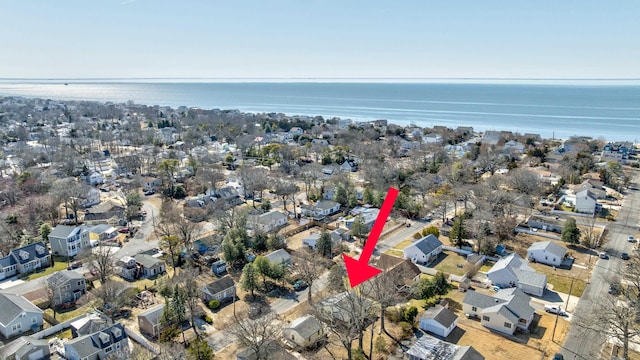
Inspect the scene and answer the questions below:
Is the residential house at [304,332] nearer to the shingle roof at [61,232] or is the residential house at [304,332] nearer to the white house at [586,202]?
the shingle roof at [61,232]

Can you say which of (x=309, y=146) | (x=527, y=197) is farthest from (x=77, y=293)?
(x=309, y=146)

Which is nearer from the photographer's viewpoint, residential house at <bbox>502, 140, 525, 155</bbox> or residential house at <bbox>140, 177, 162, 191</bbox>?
residential house at <bbox>140, 177, 162, 191</bbox>

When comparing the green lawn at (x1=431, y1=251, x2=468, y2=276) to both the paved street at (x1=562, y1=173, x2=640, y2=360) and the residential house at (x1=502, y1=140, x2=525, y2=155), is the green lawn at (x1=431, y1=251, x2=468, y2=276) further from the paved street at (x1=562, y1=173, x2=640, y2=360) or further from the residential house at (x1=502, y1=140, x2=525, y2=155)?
the residential house at (x1=502, y1=140, x2=525, y2=155)

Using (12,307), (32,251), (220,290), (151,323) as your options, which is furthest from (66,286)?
(220,290)

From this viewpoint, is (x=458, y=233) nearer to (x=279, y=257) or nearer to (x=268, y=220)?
(x=279, y=257)

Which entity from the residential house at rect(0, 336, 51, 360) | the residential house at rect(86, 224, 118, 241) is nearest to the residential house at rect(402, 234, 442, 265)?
the residential house at rect(0, 336, 51, 360)

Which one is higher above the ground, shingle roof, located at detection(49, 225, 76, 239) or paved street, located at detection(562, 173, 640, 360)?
shingle roof, located at detection(49, 225, 76, 239)
